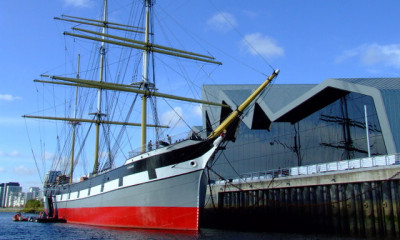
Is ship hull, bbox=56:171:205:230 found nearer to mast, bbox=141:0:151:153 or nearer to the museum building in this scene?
the museum building

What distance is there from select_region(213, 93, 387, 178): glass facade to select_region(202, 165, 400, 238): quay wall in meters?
3.96

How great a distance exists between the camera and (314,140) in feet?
105

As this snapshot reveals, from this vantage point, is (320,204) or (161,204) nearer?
(320,204)

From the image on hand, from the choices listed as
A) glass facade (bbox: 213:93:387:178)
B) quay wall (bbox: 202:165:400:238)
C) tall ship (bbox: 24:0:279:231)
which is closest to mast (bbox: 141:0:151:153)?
tall ship (bbox: 24:0:279:231)

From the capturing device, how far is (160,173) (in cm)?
2178

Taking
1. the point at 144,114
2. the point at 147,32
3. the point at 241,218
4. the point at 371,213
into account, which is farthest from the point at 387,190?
the point at 147,32

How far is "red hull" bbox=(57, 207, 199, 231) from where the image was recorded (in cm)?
2106

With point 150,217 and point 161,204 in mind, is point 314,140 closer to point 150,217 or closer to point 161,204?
point 161,204

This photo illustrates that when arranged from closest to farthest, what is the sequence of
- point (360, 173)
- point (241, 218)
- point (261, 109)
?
point (360, 173), point (241, 218), point (261, 109)

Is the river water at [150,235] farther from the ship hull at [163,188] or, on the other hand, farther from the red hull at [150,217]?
the ship hull at [163,188]

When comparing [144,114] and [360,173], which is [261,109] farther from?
[360,173]

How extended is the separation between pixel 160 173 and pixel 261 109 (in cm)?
1946

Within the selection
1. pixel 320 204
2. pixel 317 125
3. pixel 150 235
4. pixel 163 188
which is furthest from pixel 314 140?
pixel 150 235

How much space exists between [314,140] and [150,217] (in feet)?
54.2
